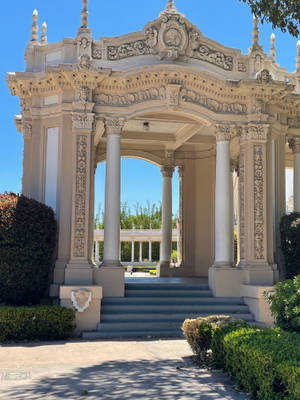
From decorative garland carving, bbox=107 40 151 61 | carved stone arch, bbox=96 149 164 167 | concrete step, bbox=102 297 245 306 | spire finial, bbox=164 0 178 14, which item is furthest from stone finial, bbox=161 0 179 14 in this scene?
concrete step, bbox=102 297 245 306

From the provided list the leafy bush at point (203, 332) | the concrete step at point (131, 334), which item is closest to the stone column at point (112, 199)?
the concrete step at point (131, 334)

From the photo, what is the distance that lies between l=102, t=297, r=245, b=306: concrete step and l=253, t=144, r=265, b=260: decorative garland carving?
134 cm

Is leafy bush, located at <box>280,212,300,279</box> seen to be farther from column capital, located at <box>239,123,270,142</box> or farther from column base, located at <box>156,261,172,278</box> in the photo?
column base, located at <box>156,261,172,278</box>

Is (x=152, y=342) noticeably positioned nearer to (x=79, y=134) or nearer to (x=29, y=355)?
(x=29, y=355)

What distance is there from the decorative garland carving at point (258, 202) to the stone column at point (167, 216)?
247 inches

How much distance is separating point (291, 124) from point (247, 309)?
5981mm

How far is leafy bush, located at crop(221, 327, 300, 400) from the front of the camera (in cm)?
571

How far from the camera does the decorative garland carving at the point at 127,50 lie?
14133 millimetres

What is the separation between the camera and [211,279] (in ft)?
46.3

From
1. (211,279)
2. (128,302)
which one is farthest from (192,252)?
(128,302)

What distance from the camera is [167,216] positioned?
20.3 meters

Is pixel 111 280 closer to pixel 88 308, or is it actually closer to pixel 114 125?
pixel 88 308

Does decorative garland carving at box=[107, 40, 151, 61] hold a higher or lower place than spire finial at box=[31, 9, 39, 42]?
lower

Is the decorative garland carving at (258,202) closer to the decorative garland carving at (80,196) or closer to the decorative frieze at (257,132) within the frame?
the decorative frieze at (257,132)
